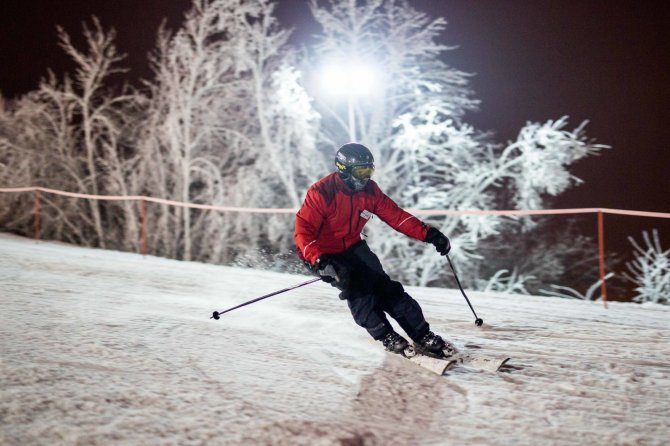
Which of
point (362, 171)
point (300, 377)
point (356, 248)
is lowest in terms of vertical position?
point (300, 377)

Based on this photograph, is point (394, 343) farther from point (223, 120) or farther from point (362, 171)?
point (223, 120)

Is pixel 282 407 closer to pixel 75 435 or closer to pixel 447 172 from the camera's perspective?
pixel 75 435

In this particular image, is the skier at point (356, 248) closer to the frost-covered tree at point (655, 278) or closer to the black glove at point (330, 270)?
the black glove at point (330, 270)

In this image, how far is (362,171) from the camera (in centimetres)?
408

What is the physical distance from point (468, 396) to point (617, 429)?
792mm

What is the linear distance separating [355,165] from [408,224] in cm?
65

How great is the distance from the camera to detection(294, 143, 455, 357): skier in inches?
160

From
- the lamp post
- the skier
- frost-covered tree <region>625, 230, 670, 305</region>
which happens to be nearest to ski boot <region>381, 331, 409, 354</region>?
the skier

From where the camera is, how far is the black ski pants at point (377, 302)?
4062 millimetres

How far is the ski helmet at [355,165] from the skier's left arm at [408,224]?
266 mm

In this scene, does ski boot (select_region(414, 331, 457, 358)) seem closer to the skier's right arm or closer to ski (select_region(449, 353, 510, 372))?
ski (select_region(449, 353, 510, 372))

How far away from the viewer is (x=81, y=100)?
23.8 m

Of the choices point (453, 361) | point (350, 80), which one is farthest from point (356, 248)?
point (350, 80)

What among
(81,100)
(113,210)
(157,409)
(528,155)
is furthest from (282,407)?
(81,100)
